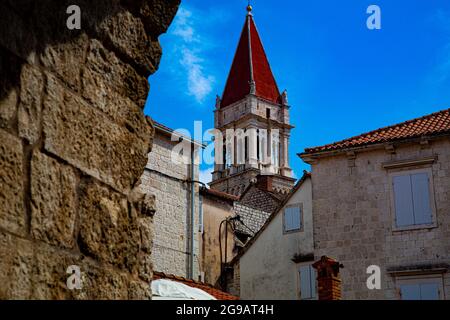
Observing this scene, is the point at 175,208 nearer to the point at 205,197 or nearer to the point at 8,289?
the point at 205,197

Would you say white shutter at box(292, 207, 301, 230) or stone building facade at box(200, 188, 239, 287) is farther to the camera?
stone building facade at box(200, 188, 239, 287)

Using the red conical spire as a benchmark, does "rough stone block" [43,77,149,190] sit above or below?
below

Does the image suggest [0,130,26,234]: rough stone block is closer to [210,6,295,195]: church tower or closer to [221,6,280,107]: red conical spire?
[210,6,295,195]: church tower

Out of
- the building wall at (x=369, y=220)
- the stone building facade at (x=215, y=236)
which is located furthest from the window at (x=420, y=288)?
the stone building facade at (x=215, y=236)

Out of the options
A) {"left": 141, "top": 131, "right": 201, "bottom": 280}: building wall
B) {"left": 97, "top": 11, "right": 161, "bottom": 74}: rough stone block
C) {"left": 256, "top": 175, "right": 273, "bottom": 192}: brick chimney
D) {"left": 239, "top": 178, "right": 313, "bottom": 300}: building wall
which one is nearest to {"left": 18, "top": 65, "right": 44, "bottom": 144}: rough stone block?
{"left": 97, "top": 11, "right": 161, "bottom": 74}: rough stone block

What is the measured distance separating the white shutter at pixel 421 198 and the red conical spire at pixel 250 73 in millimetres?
59328

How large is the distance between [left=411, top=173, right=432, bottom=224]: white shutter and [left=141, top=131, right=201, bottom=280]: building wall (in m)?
7.48

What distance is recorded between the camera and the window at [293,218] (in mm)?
21438

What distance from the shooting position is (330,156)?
20000 mm

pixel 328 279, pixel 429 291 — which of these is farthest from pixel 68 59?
pixel 429 291

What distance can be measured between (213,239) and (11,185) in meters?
23.6

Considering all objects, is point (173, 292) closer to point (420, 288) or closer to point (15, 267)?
point (15, 267)

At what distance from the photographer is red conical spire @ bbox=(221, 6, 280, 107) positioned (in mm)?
Result: 78688
